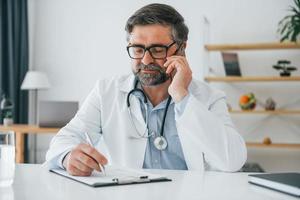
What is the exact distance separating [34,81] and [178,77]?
3.13 metres

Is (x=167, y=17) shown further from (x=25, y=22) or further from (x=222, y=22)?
(x=25, y=22)

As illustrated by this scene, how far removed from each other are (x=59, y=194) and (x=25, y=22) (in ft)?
13.5

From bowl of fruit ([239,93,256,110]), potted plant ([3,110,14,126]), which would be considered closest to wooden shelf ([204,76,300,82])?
bowl of fruit ([239,93,256,110])

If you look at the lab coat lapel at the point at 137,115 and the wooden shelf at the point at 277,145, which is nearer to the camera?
the lab coat lapel at the point at 137,115

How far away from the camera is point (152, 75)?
1733mm

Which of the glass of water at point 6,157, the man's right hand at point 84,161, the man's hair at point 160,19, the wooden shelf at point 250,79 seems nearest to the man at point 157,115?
the man's hair at point 160,19

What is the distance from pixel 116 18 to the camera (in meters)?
4.77

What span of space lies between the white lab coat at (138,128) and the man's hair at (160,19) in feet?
0.69

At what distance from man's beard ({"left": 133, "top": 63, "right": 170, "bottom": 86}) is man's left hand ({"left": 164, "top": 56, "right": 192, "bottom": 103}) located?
35 millimetres

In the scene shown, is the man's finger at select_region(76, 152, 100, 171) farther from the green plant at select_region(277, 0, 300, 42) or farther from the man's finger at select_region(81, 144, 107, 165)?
the green plant at select_region(277, 0, 300, 42)

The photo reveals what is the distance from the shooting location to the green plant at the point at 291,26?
3.91m

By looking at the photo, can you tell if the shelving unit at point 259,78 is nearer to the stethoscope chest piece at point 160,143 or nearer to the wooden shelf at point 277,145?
the wooden shelf at point 277,145

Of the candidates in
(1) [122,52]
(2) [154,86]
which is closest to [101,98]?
(2) [154,86]

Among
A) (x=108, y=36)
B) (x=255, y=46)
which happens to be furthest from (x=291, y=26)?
(x=108, y=36)
